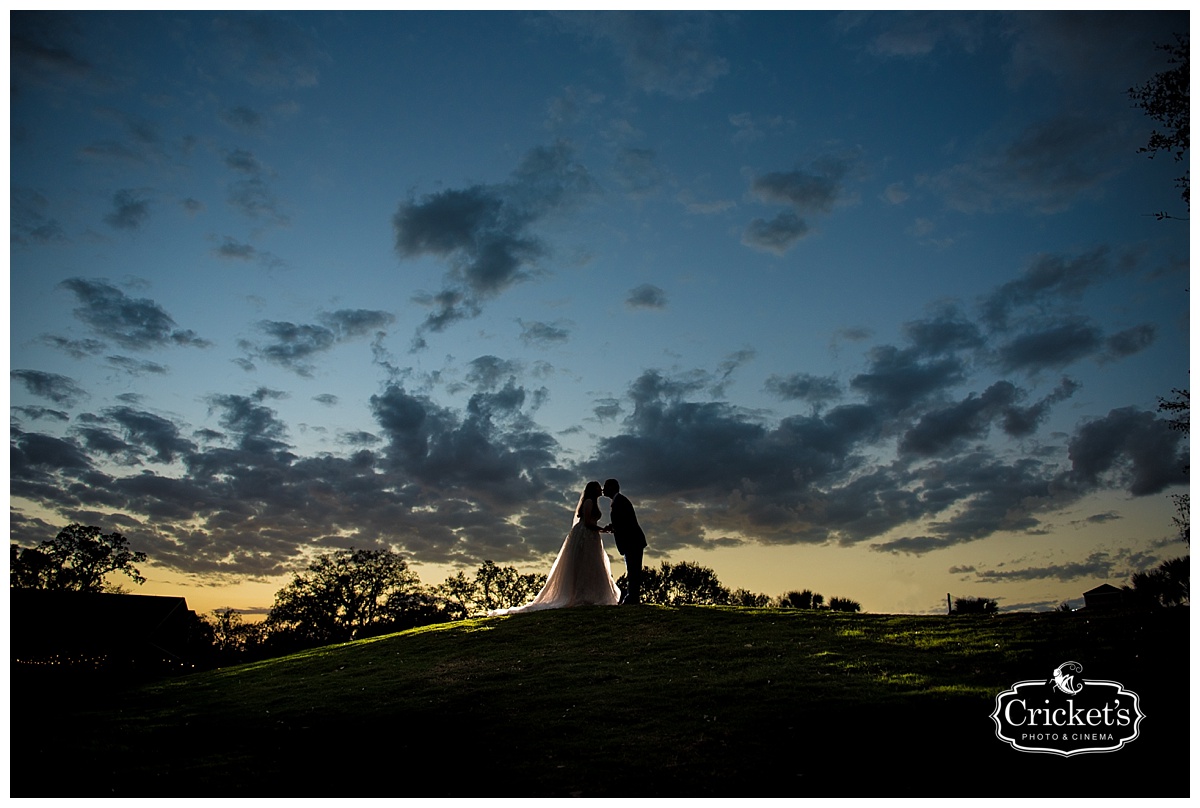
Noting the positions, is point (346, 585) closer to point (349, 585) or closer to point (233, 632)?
point (349, 585)

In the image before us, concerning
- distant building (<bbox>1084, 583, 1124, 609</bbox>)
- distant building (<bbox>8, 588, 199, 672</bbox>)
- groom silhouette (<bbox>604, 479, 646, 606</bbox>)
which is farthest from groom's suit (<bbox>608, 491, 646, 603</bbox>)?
distant building (<bbox>8, 588, 199, 672</bbox>)

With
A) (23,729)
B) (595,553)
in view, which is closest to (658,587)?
(595,553)

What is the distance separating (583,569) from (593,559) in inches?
19.6

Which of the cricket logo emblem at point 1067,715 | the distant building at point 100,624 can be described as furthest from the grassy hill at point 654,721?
the distant building at point 100,624

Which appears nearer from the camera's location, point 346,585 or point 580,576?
point 580,576

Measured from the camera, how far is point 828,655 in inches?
651

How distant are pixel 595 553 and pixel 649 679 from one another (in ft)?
34.4

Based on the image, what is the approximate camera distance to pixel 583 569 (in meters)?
25.9

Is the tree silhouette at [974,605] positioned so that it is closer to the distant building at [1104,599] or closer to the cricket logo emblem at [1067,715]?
the distant building at [1104,599]

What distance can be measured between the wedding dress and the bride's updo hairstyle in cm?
16

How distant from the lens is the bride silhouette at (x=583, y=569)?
83.9 ft

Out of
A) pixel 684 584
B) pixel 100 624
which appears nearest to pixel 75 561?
pixel 100 624

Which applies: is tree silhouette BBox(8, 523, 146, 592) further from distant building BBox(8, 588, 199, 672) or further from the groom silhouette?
the groom silhouette
